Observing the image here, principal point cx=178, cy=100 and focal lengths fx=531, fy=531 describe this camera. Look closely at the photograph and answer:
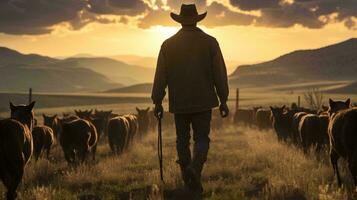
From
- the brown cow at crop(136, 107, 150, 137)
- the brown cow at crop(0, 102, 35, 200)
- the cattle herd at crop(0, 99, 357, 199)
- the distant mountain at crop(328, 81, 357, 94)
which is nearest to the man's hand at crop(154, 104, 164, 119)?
the cattle herd at crop(0, 99, 357, 199)

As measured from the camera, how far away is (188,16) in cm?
800

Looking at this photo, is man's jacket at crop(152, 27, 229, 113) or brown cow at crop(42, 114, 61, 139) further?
brown cow at crop(42, 114, 61, 139)

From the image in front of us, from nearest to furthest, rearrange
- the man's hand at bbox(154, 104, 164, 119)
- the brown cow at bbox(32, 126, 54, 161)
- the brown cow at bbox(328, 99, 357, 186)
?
the brown cow at bbox(328, 99, 357, 186) → the man's hand at bbox(154, 104, 164, 119) → the brown cow at bbox(32, 126, 54, 161)

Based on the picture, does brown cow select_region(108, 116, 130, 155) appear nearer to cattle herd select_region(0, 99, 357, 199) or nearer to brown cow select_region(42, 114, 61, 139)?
cattle herd select_region(0, 99, 357, 199)

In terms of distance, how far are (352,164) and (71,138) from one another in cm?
713

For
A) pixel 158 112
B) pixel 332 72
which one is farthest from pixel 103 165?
pixel 332 72

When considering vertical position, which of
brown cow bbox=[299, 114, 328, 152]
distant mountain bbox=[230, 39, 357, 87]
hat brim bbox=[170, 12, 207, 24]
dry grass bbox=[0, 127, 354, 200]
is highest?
distant mountain bbox=[230, 39, 357, 87]

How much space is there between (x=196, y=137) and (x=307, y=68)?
159565 mm

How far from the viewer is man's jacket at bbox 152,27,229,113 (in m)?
7.95

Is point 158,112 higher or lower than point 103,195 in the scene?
higher

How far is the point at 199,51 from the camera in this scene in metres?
7.99

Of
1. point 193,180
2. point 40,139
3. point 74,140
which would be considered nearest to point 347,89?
point 40,139

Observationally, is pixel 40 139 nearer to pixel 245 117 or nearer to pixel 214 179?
pixel 214 179

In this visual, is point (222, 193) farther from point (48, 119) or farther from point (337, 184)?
point (48, 119)
